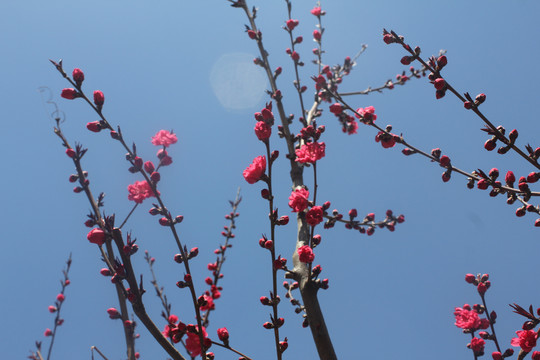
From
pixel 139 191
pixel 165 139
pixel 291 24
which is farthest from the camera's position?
pixel 291 24

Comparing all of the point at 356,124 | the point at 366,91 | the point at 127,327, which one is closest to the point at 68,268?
the point at 127,327

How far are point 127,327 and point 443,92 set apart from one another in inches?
109

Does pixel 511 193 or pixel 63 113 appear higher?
pixel 63 113

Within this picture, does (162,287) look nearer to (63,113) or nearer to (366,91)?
(63,113)

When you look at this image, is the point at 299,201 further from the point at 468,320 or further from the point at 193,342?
the point at 468,320

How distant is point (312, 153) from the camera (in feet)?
8.16

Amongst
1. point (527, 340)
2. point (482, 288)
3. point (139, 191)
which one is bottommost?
point (527, 340)

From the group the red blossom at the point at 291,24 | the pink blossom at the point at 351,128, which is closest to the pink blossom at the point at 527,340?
the pink blossom at the point at 351,128

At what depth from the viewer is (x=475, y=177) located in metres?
2.33

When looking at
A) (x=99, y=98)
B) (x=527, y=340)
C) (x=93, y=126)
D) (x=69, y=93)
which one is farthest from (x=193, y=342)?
(x=527, y=340)

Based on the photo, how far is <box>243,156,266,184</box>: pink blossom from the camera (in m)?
1.99

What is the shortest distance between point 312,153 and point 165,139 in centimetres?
124

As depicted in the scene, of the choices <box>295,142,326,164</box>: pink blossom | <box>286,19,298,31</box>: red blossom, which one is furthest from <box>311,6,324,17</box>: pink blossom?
<box>295,142,326,164</box>: pink blossom

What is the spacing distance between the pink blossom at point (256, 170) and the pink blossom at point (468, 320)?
258 cm
